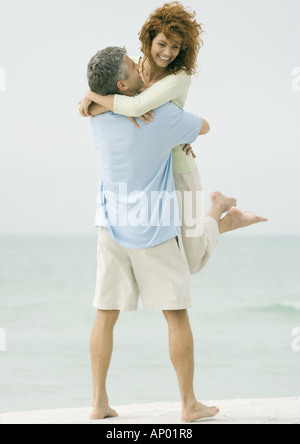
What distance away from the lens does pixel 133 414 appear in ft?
10.3

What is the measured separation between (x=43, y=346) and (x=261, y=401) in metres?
6.33

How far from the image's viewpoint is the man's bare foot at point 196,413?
2941 mm

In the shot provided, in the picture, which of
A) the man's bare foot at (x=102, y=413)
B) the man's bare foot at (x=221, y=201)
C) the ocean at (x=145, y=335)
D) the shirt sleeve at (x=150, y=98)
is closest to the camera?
the shirt sleeve at (x=150, y=98)

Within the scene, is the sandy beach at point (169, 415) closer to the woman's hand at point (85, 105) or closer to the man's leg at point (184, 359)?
the man's leg at point (184, 359)

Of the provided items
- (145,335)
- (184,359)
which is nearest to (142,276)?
(184,359)

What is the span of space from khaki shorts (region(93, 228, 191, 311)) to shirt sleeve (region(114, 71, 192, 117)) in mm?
542

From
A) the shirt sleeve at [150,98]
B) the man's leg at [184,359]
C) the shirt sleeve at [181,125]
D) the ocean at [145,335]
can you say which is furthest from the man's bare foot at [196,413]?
the ocean at [145,335]

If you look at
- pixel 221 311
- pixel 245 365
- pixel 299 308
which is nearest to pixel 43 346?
pixel 245 365

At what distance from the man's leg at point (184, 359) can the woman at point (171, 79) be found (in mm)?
289

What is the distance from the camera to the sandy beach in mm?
2986

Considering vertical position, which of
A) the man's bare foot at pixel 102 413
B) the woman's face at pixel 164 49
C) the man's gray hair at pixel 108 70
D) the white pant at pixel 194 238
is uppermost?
the woman's face at pixel 164 49

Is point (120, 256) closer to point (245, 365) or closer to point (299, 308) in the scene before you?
point (245, 365)

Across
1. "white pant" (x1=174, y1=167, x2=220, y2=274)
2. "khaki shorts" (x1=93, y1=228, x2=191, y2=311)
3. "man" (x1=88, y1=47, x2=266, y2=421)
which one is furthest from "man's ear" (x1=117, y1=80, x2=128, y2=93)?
"khaki shorts" (x1=93, y1=228, x2=191, y2=311)

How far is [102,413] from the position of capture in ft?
10.00
